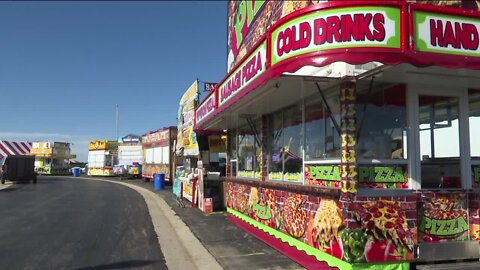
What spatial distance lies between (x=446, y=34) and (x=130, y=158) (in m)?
43.5

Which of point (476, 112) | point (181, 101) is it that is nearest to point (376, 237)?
point (476, 112)

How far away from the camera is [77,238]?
1055cm

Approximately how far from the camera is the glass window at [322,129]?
7.09 meters

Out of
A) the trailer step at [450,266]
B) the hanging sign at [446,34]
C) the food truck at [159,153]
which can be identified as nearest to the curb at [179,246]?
the trailer step at [450,266]

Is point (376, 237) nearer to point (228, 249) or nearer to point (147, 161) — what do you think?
point (228, 249)

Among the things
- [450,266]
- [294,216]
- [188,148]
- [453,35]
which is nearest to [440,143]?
[450,266]

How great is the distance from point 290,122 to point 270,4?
3406mm

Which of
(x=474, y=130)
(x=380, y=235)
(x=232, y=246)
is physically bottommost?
(x=232, y=246)

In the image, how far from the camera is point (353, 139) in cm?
635

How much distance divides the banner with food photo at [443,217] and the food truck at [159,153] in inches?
1012

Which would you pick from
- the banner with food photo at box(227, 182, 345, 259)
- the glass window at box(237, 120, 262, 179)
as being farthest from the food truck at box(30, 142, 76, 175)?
the banner with food photo at box(227, 182, 345, 259)

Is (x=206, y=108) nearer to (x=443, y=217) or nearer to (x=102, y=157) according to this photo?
(x=443, y=217)

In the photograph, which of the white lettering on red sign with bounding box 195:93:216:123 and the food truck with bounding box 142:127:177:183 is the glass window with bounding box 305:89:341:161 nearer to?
the white lettering on red sign with bounding box 195:93:216:123

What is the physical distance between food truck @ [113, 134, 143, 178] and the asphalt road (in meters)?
28.7
